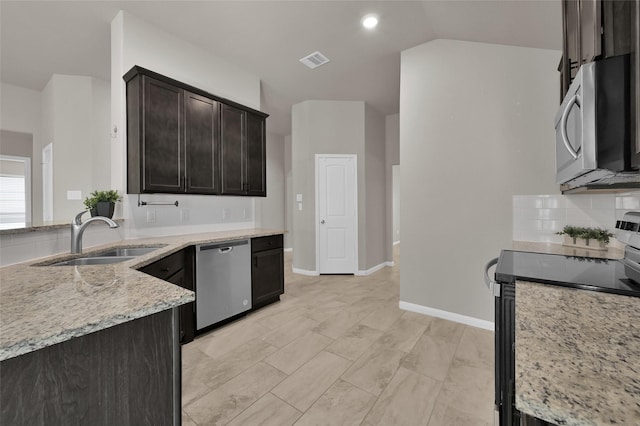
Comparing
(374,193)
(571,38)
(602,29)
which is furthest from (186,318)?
(374,193)

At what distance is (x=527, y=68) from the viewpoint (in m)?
2.48

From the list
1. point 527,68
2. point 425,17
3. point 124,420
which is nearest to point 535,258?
point 527,68

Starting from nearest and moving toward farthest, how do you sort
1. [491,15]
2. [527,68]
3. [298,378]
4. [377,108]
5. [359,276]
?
1. [298,378]
2. [491,15]
3. [527,68]
4. [359,276]
5. [377,108]

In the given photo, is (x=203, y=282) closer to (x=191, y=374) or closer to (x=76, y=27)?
(x=191, y=374)

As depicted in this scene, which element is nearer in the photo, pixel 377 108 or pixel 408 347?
pixel 408 347

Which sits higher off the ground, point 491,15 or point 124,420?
point 491,15

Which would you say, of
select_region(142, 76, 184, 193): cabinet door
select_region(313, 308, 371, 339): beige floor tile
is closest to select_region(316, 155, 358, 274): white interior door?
select_region(313, 308, 371, 339): beige floor tile

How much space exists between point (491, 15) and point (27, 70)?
5.59m

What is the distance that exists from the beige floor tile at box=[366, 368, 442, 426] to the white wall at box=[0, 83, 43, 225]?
526 cm

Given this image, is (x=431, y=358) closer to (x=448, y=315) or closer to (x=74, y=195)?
(x=448, y=315)

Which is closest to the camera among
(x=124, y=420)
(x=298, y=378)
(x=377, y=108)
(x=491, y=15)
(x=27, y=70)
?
(x=124, y=420)

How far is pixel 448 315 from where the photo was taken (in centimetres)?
287

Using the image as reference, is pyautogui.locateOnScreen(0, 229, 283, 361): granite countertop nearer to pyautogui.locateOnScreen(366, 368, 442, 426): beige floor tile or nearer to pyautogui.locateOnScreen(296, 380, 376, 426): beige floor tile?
pyautogui.locateOnScreen(296, 380, 376, 426): beige floor tile

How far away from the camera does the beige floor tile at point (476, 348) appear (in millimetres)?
2116
